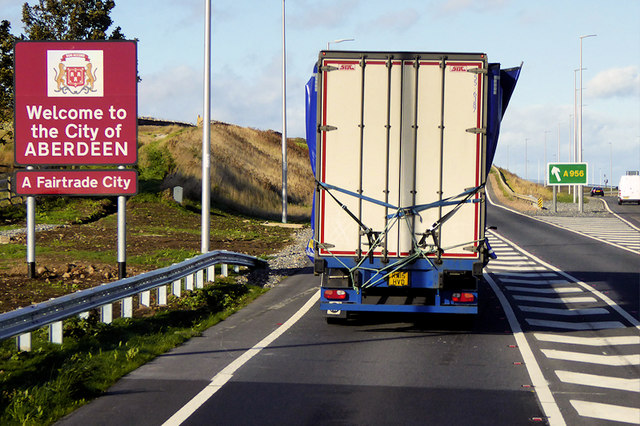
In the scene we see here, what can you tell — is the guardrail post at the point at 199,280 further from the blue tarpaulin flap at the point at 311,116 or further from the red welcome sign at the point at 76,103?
the blue tarpaulin flap at the point at 311,116

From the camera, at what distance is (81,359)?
409 inches

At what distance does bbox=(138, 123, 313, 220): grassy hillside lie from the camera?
5522 cm

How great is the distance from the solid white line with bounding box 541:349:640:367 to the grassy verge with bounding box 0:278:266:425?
524 centimetres

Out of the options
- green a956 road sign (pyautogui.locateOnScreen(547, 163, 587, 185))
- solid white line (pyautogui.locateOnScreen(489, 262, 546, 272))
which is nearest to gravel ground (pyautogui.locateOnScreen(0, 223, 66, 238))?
solid white line (pyautogui.locateOnScreen(489, 262, 546, 272))

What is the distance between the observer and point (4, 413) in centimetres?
793

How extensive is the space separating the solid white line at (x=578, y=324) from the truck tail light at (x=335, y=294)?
359 cm

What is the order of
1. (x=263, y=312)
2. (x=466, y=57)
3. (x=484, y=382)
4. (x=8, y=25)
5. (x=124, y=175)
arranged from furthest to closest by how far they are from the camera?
(x=8, y=25), (x=124, y=175), (x=263, y=312), (x=466, y=57), (x=484, y=382)

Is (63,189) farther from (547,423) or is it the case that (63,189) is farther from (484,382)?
(547,423)

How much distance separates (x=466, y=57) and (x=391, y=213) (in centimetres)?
250

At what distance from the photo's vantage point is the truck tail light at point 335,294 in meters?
12.9

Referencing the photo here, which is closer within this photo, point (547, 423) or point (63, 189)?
point (547, 423)

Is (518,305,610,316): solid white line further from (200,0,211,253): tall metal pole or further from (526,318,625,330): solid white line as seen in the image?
(200,0,211,253): tall metal pole

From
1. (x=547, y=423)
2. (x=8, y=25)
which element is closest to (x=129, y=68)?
(x=547, y=423)

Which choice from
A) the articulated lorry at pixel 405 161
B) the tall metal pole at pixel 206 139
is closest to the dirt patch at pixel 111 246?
the tall metal pole at pixel 206 139
